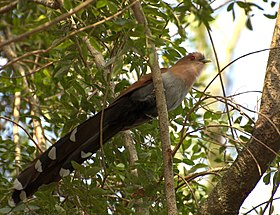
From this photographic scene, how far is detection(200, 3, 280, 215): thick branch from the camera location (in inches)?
92.0

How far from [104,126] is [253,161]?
714mm

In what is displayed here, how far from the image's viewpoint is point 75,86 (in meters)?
2.67

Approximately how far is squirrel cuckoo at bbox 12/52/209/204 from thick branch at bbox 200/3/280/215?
0.50 metres

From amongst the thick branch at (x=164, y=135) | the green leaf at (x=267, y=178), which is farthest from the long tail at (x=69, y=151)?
the green leaf at (x=267, y=178)

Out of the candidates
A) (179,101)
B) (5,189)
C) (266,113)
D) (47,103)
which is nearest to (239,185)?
(266,113)

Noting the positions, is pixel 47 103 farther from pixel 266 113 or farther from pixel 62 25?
pixel 266 113

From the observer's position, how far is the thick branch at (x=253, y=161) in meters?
2.34

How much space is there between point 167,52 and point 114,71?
0.78 metres

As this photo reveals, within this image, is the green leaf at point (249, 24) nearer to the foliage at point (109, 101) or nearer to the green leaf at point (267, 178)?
the foliage at point (109, 101)

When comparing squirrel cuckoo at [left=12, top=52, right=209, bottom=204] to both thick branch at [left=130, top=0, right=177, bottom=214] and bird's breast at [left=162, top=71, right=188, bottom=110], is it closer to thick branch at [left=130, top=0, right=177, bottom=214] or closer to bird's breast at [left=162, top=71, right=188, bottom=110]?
bird's breast at [left=162, top=71, right=188, bottom=110]

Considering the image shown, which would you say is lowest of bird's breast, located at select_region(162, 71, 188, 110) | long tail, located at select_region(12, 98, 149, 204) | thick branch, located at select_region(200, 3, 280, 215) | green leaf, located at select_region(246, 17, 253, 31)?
thick branch, located at select_region(200, 3, 280, 215)

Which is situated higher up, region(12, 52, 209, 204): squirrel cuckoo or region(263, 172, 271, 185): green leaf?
region(12, 52, 209, 204): squirrel cuckoo

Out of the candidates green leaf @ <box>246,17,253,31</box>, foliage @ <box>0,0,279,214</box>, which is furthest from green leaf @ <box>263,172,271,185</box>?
green leaf @ <box>246,17,253,31</box>

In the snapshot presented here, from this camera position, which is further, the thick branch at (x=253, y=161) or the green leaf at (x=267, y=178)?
the green leaf at (x=267, y=178)
